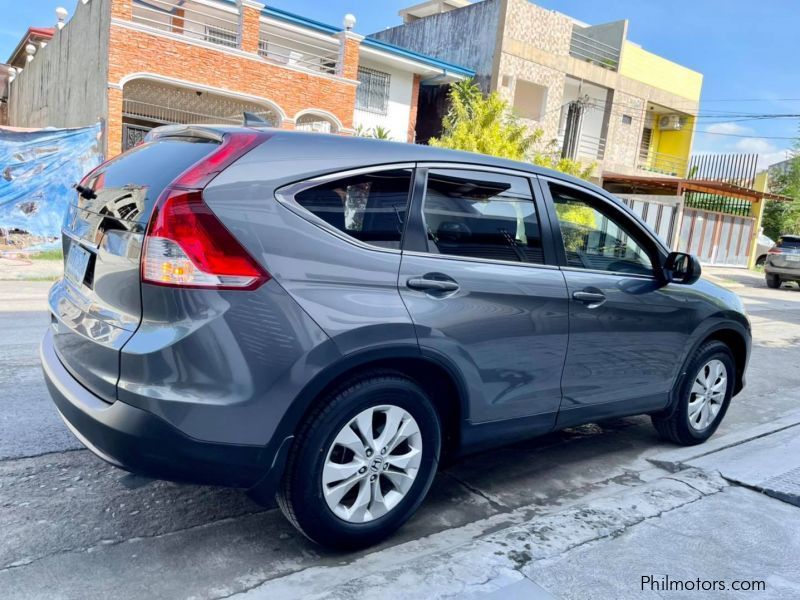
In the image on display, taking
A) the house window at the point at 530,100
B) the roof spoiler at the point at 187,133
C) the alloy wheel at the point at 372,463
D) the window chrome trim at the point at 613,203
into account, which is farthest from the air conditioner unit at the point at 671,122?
the alloy wheel at the point at 372,463

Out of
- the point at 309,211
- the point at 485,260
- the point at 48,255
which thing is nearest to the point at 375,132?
the point at 48,255

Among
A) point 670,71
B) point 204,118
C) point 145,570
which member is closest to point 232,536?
point 145,570

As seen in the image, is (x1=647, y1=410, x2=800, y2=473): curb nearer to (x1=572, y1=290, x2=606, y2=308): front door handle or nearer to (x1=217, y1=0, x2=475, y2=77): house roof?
(x1=572, y1=290, x2=606, y2=308): front door handle

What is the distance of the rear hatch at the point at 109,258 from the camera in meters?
2.41

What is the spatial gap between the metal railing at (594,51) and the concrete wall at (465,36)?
4972mm

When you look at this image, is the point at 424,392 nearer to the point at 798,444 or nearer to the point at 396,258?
the point at 396,258

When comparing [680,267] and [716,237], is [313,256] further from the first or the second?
[716,237]

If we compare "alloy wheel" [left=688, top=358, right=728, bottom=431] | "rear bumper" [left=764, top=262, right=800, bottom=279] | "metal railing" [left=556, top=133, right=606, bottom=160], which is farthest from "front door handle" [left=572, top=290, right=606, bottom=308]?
"metal railing" [left=556, top=133, right=606, bottom=160]

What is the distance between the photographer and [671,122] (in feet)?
97.7

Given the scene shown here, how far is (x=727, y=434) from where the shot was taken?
15.9ft

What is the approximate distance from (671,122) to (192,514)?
3116cm

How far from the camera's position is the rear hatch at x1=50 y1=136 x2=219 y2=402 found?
241 centimetres

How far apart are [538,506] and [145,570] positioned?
6.30ft

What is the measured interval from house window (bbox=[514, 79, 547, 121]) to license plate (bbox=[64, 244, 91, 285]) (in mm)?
22232
